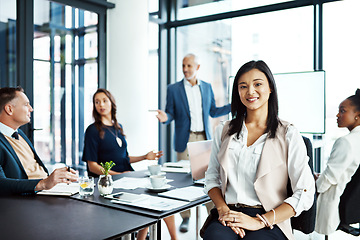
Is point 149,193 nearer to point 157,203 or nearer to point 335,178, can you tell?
point 157,203

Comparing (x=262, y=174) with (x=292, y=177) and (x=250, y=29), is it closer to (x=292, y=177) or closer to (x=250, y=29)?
(x=292, y=177)

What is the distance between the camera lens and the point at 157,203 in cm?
169

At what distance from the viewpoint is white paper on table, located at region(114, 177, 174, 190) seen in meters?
2.06

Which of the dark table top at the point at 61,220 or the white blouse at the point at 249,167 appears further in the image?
the white blouse at the point at 249,167

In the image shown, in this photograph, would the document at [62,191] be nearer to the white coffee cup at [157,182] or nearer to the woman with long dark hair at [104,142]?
the white coffee cup at [157,182]

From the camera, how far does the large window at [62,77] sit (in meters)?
3.89

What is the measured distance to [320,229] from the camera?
239 cm

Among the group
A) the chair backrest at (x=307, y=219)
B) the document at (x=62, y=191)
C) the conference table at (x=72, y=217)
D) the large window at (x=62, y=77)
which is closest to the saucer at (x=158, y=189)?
the conference table at (x=72, y=217)

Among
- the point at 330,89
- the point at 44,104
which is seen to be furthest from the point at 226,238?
the point at 44,104

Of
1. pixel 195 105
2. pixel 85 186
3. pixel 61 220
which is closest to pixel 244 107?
pixel 85 186

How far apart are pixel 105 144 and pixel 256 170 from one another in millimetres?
1656

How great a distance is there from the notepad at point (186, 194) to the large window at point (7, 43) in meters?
2.49

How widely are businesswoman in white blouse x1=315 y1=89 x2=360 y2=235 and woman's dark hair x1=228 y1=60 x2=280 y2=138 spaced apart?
85 cm

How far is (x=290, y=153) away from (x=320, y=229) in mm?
1085
